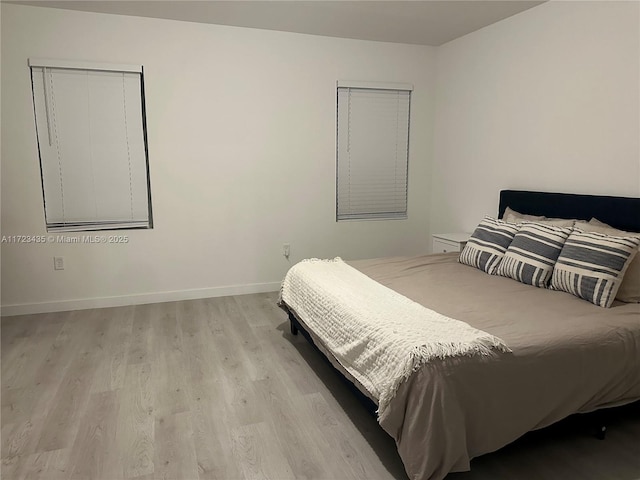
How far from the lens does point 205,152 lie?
427cm

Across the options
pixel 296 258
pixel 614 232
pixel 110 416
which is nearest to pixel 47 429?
pixel 110 416

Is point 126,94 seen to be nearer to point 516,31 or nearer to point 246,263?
point 246,263

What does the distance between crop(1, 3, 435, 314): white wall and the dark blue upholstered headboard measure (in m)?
1.61

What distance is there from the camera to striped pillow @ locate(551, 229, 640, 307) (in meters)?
2.49

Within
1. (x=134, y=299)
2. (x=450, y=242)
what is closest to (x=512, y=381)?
(x=450, y=242)

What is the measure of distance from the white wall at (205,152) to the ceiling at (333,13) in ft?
0.53

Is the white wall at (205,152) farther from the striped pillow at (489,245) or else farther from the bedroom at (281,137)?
the striped pillow at (489,245)

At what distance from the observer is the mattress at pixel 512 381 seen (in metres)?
1.76

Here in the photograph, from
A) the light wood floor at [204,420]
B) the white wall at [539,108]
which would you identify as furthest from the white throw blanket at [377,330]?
the white wall at [539,108]

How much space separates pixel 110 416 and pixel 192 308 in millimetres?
1750

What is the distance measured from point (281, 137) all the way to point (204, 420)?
9.48 feet

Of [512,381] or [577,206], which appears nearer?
[512,381]

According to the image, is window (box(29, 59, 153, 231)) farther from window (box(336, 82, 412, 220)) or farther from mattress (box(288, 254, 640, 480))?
mattress (box(288, 254, 640, 480))

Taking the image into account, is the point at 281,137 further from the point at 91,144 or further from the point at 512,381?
the point at 512,381
